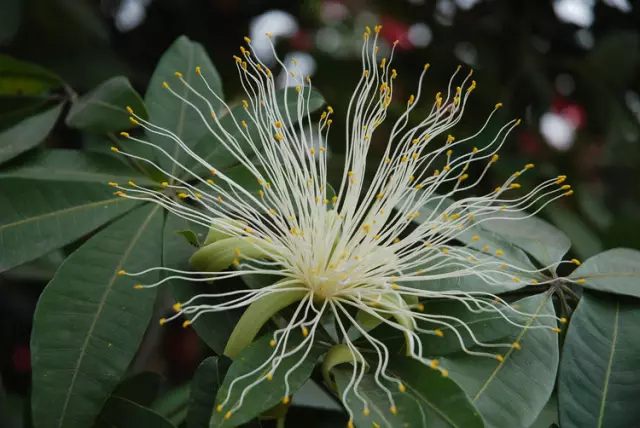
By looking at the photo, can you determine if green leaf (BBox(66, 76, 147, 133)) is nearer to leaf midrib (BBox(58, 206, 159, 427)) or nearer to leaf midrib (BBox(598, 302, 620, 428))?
leaf midrib (BBox(58, 206, 159, 427))

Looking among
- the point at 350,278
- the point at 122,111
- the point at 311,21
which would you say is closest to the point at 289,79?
the point at 122,111

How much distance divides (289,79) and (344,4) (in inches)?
81.2

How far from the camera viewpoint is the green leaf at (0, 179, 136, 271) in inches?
59.4

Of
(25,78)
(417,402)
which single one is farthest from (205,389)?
(25,78)

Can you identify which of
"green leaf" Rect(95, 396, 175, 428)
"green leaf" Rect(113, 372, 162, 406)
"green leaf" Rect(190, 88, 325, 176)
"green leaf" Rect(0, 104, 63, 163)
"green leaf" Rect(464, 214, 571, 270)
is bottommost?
"green leaf" Rect(113, 372, 162, 406)

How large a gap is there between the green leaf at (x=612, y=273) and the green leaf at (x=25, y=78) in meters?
1.31

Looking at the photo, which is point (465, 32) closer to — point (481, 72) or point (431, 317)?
point (481, 72)

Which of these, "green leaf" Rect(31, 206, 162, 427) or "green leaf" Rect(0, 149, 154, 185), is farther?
"green leaf" Rect(0, 149, 154, 185)

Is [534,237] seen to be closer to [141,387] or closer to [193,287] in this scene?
[193,287]

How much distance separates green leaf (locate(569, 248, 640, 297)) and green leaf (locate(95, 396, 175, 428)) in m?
0.85

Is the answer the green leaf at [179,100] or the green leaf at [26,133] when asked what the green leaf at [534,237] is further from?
the green leaf at [26,133]

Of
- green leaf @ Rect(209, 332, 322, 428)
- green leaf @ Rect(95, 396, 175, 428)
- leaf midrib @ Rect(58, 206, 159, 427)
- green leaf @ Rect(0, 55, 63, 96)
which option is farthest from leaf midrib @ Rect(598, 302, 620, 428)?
green leaf @ Rect(0, 55, 63, 96)

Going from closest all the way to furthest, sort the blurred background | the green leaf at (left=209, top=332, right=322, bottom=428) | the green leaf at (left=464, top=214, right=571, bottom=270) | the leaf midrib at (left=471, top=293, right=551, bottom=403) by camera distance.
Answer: the green leaf at (left=209, top=332, right=322, bottom=428) < the leaf midrib at (left=471, top=293, right=551, bottom=403) < the green leaf at (left=464, top=214, right=571, bottom=270) < the blurred background

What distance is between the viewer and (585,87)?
2.94 m
